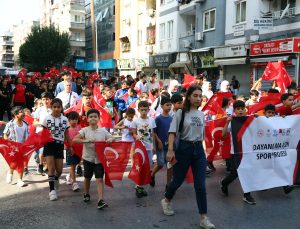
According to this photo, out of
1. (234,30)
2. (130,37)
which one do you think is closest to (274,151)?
(234,30)

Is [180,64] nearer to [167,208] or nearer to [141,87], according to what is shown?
[141,87]

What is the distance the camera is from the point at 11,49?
161m

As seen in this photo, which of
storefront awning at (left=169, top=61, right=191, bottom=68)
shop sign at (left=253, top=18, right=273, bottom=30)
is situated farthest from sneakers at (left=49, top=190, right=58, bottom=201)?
storefront awning at (left=169, top=61, right=191, bottom=68)

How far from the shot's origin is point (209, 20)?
2689cm

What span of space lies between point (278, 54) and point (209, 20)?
8420 mm

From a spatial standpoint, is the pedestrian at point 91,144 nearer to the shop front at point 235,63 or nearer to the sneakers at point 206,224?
the sneakers at point 206,224

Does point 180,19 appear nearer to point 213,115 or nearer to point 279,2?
point 279,2

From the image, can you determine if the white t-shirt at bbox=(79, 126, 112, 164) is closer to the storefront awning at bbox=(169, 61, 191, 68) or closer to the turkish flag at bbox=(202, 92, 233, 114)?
the turkish flag at bbox=(202, 92, 233, 114)

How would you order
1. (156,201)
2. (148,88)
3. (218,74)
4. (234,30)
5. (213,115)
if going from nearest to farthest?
(156,201) < (213,115) < (148,88) < (234,30) < (218,74)

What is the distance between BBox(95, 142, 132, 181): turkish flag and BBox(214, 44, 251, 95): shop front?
17.3 meters

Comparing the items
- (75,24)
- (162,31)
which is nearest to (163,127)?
(162,31)

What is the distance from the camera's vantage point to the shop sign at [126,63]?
141 feet

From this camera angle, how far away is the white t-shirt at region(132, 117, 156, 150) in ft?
20.7

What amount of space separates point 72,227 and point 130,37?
40402 mm
